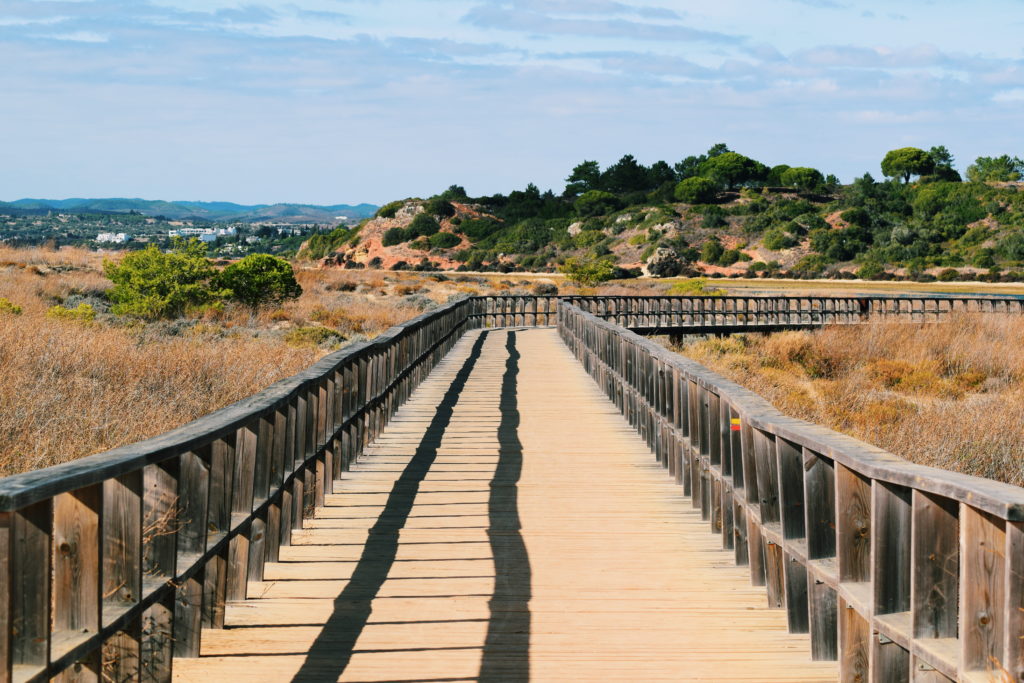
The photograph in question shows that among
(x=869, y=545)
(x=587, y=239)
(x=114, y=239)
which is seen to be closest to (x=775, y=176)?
(x=587, y=239)

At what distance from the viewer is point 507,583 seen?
19.2 ft

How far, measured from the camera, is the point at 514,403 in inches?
563

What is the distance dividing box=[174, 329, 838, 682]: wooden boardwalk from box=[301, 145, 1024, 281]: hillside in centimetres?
6793

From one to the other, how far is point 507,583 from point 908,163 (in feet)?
418

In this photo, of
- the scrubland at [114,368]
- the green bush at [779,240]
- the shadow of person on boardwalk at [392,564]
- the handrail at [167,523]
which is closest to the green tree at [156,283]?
the scrubland at [114,368]

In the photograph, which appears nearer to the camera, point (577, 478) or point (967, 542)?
point (967, 542)

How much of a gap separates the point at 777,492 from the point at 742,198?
11654 centimetres

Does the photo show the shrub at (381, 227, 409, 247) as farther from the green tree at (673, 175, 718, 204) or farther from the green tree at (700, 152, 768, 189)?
the green tree at (700, 152, 768, 189)

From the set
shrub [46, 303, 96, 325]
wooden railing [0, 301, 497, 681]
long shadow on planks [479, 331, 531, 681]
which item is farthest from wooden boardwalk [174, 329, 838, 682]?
shrub [46, 303, 96, 325]

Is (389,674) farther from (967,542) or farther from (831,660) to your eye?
(967,542)

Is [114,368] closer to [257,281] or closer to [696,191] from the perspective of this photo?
[257,281]

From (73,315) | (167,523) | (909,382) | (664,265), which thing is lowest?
(909,382)

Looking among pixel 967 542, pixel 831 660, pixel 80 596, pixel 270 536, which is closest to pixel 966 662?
pixel 967 542

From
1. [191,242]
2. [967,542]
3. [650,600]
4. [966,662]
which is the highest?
[191,242]
